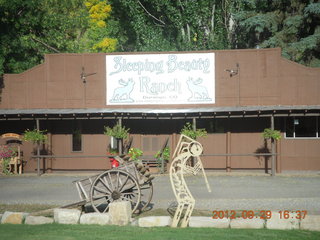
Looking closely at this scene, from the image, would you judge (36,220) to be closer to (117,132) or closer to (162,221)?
(162,221)

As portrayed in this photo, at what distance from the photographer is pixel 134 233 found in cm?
1107

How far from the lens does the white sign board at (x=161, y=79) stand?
2498cm

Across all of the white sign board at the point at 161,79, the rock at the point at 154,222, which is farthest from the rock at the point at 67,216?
the white sign board at the point at 161,79

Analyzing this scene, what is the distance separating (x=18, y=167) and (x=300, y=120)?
1413 centimetres

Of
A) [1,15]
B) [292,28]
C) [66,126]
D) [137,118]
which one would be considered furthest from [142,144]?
[292,28]

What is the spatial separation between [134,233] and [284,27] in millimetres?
27124

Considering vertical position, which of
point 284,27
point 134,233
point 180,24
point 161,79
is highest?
point 180,24

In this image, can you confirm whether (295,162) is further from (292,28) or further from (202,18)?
(202,18)

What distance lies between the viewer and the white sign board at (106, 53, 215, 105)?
82.0ft

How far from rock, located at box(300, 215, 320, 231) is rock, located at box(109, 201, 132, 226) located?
13.0ft

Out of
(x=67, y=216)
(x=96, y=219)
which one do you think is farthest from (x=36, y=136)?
(x=96, y=219)

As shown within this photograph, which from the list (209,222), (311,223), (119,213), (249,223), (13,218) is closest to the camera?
(311,223)

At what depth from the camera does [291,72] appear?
80.4 ft

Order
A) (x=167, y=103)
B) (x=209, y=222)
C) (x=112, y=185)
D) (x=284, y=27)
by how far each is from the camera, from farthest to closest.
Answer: (x=284, y=27) → (x=167, y=103) → (x=112, y=185) → (x=209, y=222)
